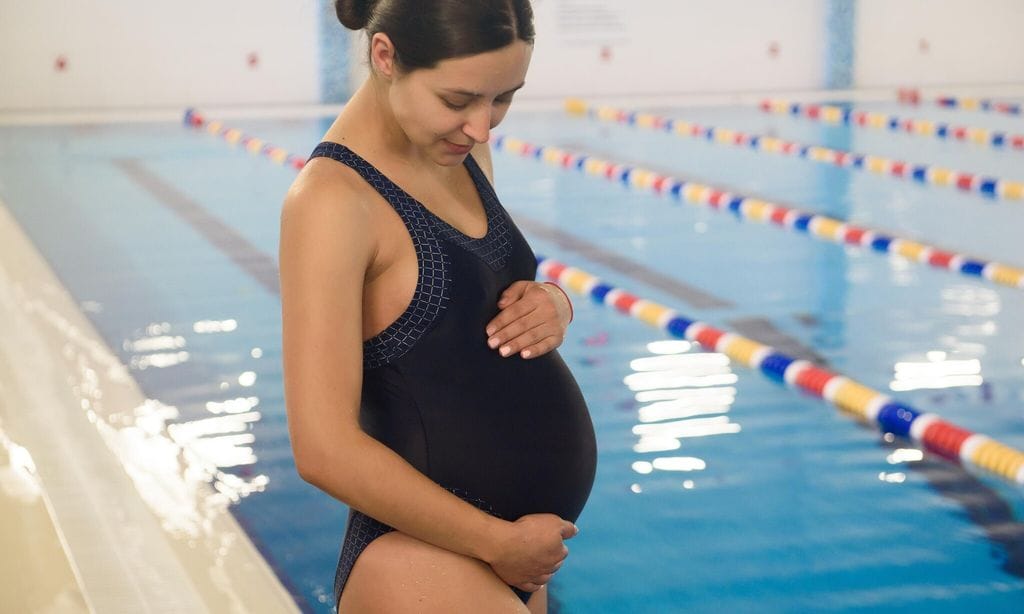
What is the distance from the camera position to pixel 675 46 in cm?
1361

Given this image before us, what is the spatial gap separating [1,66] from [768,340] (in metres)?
8.68

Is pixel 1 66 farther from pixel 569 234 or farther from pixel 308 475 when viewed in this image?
pixel 308 475

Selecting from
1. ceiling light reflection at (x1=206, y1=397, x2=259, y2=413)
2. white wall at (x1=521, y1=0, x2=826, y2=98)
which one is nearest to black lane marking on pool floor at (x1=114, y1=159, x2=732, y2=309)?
ceiling light reflection at (x1=206, y1=397, x2=259, y2=413)

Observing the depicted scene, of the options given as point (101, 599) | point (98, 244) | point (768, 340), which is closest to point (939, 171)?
point (768, 340)

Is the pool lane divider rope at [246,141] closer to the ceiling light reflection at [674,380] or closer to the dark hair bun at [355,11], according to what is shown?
the ceiling light reflection at [674,380]

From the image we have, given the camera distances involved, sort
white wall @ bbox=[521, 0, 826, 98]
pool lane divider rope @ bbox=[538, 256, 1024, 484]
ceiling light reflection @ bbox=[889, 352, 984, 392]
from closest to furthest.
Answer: pool lane divider rope @ bbox=[538, 256, 1024, 484] → ceiling light reflection @ bbox=[889, 352, 984, 392] → white wall @ bbox=[521, 0, 826, 98]

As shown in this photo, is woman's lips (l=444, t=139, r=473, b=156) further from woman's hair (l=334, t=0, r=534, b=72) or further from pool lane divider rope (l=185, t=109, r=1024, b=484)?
pool lane divider rope (l=185, t=109, r=1024, b=484)

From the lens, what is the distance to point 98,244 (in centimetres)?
627

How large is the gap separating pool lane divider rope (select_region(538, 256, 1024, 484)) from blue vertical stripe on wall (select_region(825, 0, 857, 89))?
9.16 m

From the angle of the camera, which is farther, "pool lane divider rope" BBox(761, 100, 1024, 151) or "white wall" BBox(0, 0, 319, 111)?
"white wall" BBox(0, 0, 319, 111)

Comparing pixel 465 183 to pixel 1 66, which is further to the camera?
pixel 1 66

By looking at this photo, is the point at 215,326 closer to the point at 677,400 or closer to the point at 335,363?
the point at 677,400

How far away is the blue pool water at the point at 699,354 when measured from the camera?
9.77ft

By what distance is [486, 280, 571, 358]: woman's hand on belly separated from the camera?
171 centimetres
